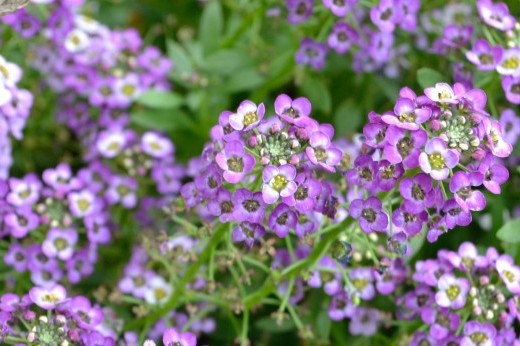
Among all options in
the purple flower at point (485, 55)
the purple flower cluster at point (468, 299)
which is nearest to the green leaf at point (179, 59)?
the purple flower at point (485, 55)

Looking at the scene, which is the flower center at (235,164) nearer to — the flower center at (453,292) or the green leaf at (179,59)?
the flower center at (453,292)

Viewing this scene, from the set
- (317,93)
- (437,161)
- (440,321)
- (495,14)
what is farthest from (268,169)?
(317,93)

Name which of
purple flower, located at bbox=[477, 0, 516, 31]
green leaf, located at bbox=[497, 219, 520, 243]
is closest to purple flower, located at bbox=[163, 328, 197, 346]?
green leaf, located at bbox=[497, 219, 520, 243]

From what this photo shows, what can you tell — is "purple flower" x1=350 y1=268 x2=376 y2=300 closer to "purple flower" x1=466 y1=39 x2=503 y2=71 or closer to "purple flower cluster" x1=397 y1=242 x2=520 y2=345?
"purple flower cluster" x1=397 y1=242 x2=520 y2=345

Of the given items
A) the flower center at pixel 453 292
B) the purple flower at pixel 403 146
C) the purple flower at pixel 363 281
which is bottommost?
the purple flower at pixel 363 281

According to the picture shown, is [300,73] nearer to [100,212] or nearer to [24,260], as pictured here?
[100,212]

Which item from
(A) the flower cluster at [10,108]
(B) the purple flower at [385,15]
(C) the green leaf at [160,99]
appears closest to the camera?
(A) the flower cluster at [10,108]

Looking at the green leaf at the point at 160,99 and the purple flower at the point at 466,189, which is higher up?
the purple flower at the point at 466,189
